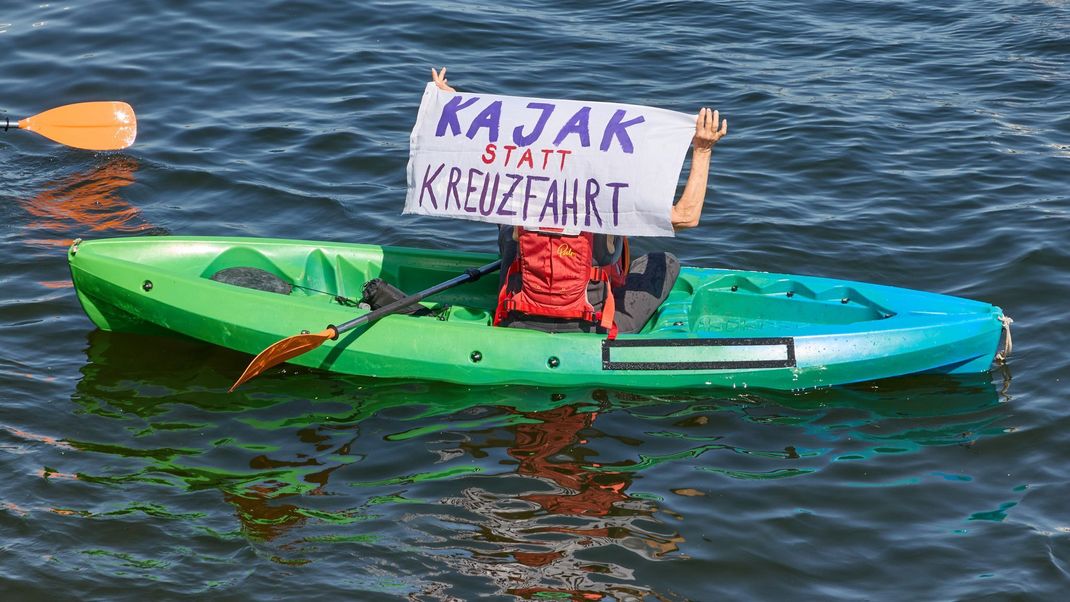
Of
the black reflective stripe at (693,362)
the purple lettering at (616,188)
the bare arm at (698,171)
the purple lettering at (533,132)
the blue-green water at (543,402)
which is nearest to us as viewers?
the blue-green water at (543,402)

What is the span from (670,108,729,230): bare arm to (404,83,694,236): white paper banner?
80 mm

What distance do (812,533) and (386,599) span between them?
6.28ft

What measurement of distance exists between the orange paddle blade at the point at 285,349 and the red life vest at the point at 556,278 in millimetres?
964

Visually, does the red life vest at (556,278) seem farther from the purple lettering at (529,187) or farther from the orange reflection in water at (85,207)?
the orange reflection in water at (85,207)

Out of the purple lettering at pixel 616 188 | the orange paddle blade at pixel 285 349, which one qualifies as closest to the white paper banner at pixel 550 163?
the purple lettering at pixel 616 188

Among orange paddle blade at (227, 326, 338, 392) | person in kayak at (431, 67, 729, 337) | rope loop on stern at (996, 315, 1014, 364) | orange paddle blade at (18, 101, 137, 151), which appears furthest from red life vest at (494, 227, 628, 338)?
orange paddle blade at (18, 101, 137, 151)

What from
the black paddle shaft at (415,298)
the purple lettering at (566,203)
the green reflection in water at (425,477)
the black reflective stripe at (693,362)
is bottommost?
the green reflection in water at (425,477)

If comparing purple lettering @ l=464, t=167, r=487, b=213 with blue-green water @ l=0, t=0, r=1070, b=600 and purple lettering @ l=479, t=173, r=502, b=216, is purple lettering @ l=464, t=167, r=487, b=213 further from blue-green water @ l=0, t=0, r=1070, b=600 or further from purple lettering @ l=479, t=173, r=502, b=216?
blue-green water @ l=0, t=0, r=1070, b=600

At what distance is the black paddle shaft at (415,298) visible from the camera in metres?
6.45

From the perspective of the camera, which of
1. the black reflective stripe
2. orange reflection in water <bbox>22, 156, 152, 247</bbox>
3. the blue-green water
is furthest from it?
orange reflection in water <bbox>22, 156, 152, 247</bbox>

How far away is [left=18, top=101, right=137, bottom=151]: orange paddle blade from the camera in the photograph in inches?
369

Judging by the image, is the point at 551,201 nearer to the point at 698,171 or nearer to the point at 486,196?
the point at 486,196

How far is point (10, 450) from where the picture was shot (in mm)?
5895

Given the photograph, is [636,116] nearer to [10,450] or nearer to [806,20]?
[10,450]
